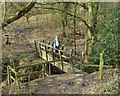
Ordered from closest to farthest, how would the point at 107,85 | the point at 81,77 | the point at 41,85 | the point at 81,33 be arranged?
the point at 107,85
the point at 41,85
the point at 81,77
the point at 81,33

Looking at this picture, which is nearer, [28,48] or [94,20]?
[94,20]

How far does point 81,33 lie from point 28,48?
6889 millimetres

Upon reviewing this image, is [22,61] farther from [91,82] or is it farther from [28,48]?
[91,82]

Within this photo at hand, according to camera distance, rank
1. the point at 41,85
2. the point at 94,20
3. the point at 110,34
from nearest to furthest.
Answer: the point at 41,85, the point at 110,34, the point at 94,20

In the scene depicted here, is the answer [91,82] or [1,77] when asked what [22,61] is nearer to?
[1,77]

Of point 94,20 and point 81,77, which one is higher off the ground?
point 94,20

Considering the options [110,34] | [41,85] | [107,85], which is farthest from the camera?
[110,34]

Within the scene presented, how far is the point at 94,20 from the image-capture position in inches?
485

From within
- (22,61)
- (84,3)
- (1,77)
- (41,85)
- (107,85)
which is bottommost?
(1,77)

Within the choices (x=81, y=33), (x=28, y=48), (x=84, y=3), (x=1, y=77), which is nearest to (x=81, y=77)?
(x=84, y=3)

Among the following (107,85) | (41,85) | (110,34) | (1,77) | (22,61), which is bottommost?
(1,77)

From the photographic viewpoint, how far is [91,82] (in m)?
7.48

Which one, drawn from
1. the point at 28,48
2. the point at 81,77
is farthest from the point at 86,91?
the point at 28,48

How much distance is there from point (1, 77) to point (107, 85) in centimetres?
956
